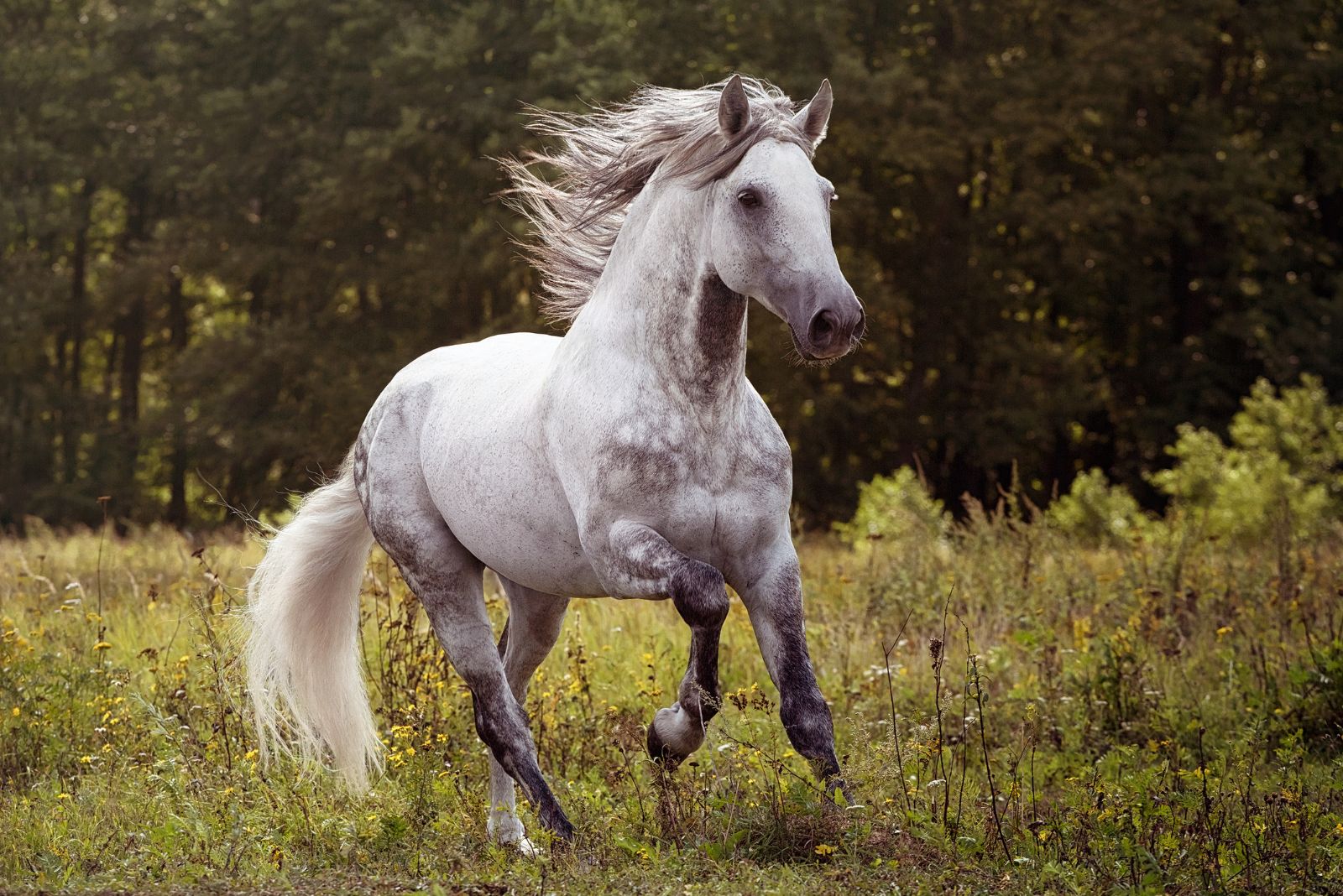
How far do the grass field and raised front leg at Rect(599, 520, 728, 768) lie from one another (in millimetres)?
261

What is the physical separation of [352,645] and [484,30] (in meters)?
20.1

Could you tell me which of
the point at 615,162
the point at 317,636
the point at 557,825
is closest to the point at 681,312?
the point at 615,162

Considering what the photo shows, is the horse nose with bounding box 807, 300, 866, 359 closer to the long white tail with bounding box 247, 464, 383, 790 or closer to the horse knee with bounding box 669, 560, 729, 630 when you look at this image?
the horse knee with bounding box 669, 560, 729, 630

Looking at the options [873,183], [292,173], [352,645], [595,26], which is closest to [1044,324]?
[873,183]

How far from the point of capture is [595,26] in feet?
77.5

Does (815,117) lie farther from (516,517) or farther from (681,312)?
(516,517)

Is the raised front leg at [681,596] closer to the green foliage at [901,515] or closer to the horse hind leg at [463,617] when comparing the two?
the horse hind leg at [463,617]

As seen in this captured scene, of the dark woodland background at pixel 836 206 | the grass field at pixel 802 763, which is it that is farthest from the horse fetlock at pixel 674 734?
the dark woodland background at pixel 836 206

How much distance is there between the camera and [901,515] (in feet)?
40.3

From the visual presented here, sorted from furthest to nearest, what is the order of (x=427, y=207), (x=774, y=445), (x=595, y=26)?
1. (x=427, y=207)
2. (x=595, y=26)
3. (x=774, y=445)

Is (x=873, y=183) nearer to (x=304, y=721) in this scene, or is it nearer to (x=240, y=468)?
(x=240, y=468)

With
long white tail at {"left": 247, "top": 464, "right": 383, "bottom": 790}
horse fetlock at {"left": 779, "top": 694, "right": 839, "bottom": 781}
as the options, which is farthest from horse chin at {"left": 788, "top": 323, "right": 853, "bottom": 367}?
long white tail at {"left": 247, "top": 464, "right": 383, "bottom": 790}

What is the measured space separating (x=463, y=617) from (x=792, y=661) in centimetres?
154

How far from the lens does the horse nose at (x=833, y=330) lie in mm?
4027
